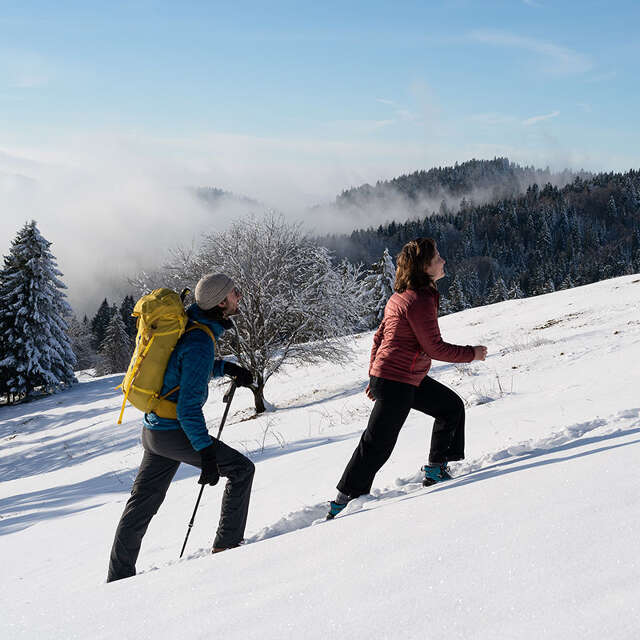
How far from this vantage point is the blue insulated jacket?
346 centimetres

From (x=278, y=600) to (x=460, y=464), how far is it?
2665 millimetres

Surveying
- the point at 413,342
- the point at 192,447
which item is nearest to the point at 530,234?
the point at 413,342

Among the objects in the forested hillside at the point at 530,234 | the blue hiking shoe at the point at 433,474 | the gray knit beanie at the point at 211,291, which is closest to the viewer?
the gray knit beanie at the point at 211,291

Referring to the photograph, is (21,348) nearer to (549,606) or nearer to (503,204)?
(549,606)

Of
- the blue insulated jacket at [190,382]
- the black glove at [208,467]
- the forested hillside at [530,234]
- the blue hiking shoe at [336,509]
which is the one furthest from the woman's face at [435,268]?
the forested hillside at [530,234]

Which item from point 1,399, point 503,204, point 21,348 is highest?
point 503,204

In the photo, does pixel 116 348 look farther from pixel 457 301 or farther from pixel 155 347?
pixel 155 347

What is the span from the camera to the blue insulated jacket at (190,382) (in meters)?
3.46

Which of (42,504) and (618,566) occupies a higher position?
(618,566)

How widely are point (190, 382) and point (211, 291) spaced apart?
2.08 feet

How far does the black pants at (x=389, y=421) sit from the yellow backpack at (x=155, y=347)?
1.39 metres

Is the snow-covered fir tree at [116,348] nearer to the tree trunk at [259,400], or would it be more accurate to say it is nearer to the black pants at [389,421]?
the tree trunk at [259,400]

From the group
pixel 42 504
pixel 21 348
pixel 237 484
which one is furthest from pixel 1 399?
pixel 237 484

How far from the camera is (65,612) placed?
9.42 ft
